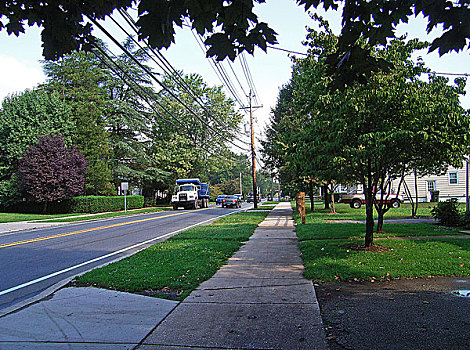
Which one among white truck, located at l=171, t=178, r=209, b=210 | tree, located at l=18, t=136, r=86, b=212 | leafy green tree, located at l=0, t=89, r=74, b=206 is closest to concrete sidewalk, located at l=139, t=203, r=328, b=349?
tree, located at l=18, t=136, r=86, b=212

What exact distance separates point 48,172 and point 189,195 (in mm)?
12848

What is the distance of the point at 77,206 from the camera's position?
32625 millimetres

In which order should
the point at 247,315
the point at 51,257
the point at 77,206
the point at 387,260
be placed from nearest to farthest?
1. the point at 247,315
2. the point at 387,260
3. the point at 51,257
4. the point at 77,206

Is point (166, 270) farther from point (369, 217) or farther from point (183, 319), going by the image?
point (369, 217)

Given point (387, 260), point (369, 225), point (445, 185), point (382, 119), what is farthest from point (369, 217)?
point (445, 185)

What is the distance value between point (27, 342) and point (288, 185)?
23827mm

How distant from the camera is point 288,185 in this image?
2694 cm

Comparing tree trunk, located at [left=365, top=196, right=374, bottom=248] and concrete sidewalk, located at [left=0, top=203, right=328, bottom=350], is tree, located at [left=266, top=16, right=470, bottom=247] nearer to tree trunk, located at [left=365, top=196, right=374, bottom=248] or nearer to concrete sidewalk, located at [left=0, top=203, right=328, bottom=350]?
tree trunk, located at [left=365, top=196, right=374, bottom=248]

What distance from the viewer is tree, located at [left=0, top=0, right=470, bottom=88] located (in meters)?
2.98

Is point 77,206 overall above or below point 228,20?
below

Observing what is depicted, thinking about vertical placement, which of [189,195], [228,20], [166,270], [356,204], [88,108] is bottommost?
[166,270]

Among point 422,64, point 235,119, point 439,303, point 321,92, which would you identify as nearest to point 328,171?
point 321,92

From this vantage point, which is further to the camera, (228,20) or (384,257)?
(384,257)

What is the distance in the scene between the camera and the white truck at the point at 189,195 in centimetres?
3766
